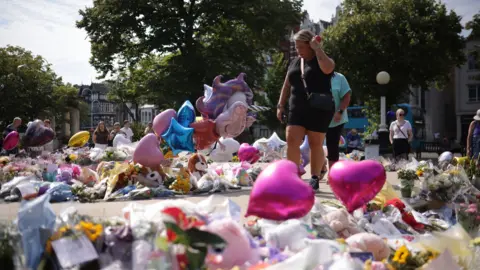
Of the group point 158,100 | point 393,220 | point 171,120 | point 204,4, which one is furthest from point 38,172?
point 204,4

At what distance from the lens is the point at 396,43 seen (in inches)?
1238

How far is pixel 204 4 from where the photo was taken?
2580 cm

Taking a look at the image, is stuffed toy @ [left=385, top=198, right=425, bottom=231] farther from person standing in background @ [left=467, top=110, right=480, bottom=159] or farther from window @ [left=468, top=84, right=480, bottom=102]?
window @ [left=468, top=84, right=480, bottom=102]

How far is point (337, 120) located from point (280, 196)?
12.6 ft

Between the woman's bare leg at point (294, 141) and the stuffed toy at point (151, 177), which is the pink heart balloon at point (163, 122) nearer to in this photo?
the stuffed toy at point (151, 177)

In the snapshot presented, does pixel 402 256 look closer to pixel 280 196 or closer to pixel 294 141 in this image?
pixel 280 196

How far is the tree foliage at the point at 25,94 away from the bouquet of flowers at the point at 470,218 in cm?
3183

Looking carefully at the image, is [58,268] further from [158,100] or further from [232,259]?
[158,100]

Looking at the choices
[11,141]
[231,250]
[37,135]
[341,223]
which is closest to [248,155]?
[37,135]

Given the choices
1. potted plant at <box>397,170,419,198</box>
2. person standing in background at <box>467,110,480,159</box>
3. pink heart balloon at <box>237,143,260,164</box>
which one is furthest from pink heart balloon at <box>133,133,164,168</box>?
person standing in background at <box>467,110,480,159</box>

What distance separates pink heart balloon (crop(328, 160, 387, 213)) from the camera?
3912 mm

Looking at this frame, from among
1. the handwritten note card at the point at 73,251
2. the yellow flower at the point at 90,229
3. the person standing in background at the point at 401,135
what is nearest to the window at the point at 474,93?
the person standing in background at the point at 401,135

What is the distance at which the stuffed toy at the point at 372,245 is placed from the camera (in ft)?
10.1

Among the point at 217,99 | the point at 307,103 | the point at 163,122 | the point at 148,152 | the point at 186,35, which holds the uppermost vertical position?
the point at 186,35
